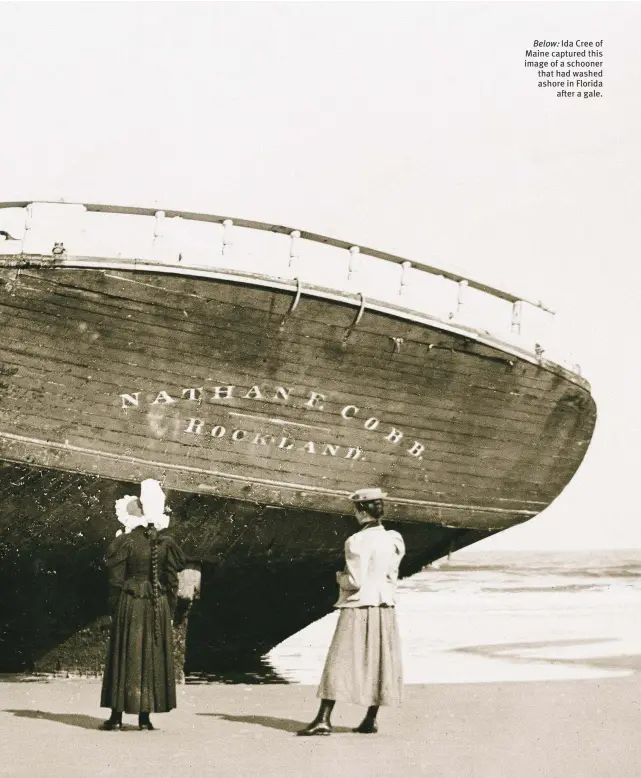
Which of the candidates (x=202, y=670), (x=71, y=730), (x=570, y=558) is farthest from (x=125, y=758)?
(x=570, y=558)

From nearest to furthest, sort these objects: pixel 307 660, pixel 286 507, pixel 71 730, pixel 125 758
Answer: pixel 125 758, pixel 71 730, pixel 286 507, pixel 307 660

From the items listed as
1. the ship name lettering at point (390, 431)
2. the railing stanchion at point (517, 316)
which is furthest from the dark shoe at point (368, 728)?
the railing stanchion at point (517, 316)

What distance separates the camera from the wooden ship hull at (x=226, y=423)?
31.8ft

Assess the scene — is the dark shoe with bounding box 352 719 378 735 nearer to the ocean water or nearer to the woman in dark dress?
the woman in dark dress

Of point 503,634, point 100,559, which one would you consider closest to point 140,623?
point 100,559

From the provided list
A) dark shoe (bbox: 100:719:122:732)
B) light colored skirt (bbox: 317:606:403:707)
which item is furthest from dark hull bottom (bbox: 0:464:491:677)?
light colored skirt (bbox: 317:606:403:707)

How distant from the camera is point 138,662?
6270 mm

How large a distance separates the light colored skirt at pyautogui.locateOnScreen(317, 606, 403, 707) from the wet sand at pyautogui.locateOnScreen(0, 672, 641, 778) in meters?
0.24

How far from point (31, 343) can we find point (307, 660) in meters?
7.30

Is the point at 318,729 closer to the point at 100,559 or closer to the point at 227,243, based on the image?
the point at 100,559

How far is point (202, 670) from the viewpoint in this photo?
41.5ft

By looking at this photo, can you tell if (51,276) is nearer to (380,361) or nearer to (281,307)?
(281,307)

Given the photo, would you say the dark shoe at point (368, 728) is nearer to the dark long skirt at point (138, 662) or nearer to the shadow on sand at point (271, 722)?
the shadow on sand at point (271, 722)

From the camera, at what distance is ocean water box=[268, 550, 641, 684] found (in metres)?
13.2
